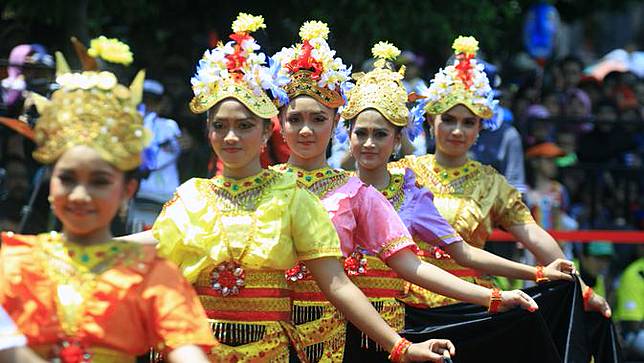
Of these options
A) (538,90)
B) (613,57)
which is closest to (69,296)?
(538,90)

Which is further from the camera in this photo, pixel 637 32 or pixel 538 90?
pixel 637 32

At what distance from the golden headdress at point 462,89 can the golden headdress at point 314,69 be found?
1393mm

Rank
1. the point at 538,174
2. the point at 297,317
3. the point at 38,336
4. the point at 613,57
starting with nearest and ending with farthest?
the point at 38,336 < the point at 297,317 < the point at 538,174 < the point at 613,57

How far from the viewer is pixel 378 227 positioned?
19.0 feet

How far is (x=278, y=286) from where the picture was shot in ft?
17.2

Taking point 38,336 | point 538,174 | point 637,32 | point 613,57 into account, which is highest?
point 637,32

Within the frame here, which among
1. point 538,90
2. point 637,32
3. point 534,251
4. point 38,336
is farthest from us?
point 637,32

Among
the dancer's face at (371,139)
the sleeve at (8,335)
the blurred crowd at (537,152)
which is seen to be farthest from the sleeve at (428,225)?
the sleeve at (8,335)

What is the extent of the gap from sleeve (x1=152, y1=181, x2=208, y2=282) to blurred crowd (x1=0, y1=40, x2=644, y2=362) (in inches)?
109

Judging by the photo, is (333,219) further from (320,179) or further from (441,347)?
(441,347)

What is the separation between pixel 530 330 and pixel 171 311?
9.37ft

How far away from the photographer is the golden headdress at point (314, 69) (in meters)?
6.11

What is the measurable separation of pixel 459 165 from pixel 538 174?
445 cm

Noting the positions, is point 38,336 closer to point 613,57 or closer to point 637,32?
point 613,57
